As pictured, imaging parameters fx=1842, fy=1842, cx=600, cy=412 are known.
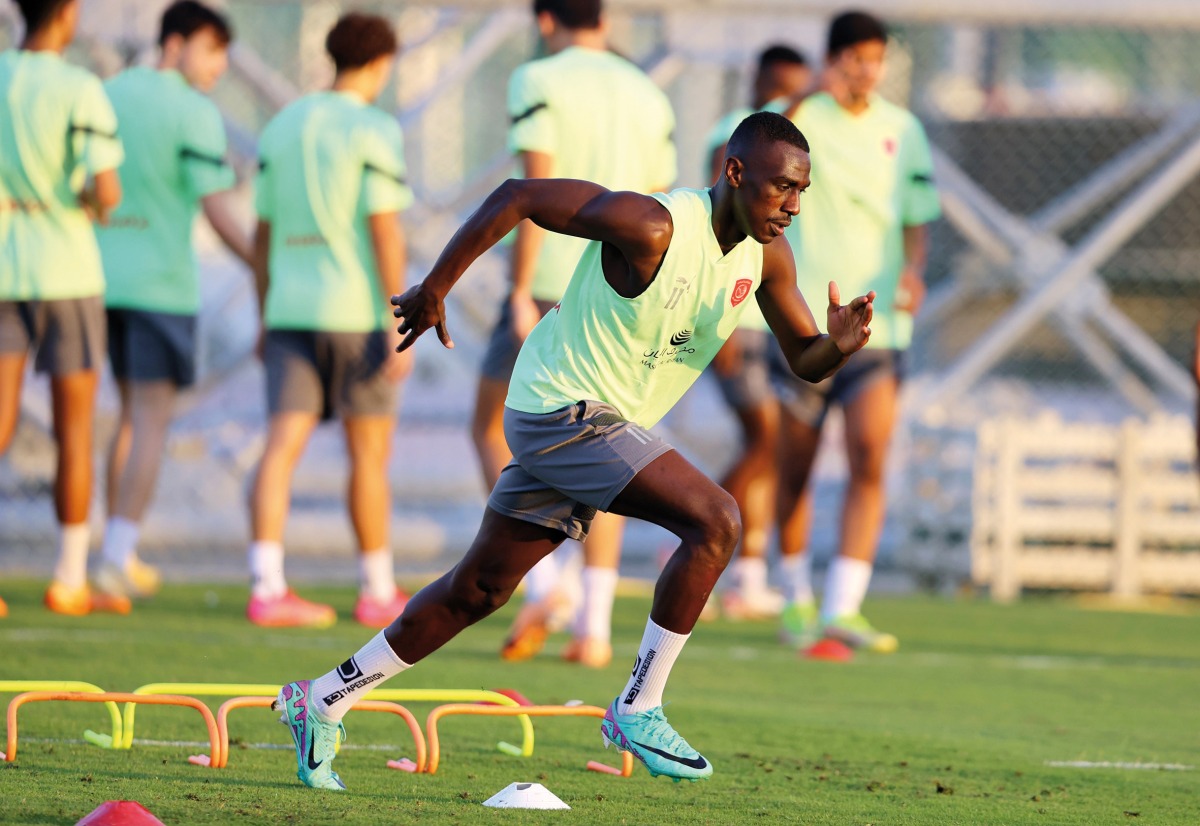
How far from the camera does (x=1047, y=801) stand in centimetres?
483

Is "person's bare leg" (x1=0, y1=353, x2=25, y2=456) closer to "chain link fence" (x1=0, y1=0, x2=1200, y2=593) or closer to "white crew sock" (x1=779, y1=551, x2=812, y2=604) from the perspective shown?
"chain link fence" (x1=0, y1=0, x2=1200, y2=593)

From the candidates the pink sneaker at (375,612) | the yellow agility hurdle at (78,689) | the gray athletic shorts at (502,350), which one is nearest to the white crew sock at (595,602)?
the gray athletic shorts at (502,350)

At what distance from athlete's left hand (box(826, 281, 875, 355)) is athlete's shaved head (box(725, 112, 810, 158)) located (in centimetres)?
38

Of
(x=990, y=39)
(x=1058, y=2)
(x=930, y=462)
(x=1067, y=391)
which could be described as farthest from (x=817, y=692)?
(x=990, y=39)

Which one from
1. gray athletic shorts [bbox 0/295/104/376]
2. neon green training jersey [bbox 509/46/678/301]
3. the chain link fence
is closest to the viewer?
neon green training jersey [bbox 509/46/678/301]

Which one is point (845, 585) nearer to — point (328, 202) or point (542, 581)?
point (542, 581)

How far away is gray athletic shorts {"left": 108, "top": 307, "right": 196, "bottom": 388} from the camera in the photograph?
8.86m

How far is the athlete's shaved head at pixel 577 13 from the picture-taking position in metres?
7.67

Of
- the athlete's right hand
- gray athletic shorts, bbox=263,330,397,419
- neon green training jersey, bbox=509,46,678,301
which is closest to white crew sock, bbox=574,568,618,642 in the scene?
neon green training jersey, bbox=509,46,678,301

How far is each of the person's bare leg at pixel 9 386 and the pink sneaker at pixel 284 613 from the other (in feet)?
4.40

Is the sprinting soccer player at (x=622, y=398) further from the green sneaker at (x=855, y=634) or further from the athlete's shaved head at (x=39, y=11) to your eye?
the athlete's shaved head at (x=39, y=11)

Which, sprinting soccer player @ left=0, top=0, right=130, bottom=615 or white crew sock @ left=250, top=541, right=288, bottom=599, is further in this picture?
white crew sock @ left=250, top=541, right=288, bottom=599

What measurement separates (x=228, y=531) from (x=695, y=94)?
13.2 feet

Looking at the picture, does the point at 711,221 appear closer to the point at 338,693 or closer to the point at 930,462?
the point at 338,693
